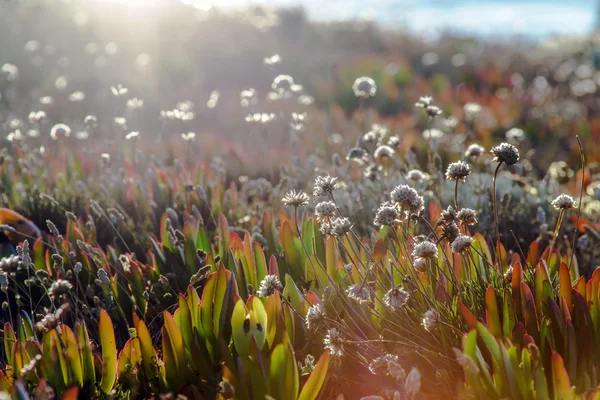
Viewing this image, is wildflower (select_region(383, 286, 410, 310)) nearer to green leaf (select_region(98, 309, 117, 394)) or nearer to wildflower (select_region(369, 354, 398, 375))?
wildflower (select_region(369, 354, 398, 375))

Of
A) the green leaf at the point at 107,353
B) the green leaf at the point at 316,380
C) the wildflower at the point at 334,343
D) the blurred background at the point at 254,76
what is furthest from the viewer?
the blurred background at the point at 254,76

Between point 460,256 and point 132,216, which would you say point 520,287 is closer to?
point 460,256

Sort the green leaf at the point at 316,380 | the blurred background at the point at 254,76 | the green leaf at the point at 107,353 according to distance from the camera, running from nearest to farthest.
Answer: the green leaf at the point at 316,380 < the green leaf at the point at 107,353 < the blurred background at the point at 254,76

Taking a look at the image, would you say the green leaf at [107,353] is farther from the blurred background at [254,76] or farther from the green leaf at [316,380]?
the blurred background at [254,76]

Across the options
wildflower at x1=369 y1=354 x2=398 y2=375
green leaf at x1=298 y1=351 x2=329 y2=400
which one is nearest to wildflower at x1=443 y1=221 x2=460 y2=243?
wildflower at x1=369 y1=354 x2=398 y2=375

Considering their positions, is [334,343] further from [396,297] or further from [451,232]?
[451,232]

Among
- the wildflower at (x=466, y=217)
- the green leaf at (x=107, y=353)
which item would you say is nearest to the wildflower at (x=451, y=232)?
the wildflower at (x=466, y=217)

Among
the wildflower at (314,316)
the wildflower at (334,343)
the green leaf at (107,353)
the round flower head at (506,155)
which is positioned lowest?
the green leaf at (107,353)

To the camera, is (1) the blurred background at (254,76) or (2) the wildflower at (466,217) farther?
(1) the blurred background at (254,76)
